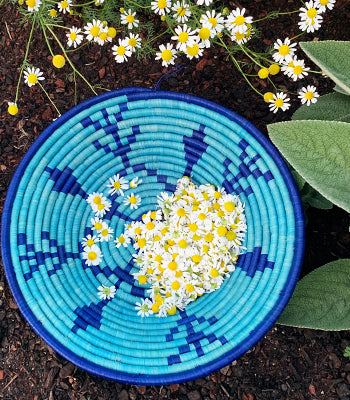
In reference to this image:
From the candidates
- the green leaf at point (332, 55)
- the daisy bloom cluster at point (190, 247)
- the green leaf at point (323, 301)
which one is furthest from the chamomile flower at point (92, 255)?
the green leaf at point (332, 55)

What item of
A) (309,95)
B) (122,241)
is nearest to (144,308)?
(122,241)

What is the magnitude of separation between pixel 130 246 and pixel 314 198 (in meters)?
0.57

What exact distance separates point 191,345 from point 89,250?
0.42 metres

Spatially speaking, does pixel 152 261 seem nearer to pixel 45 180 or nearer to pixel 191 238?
pixel 191 238

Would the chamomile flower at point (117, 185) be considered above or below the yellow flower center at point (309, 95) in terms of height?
below

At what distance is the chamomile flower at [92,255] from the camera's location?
4.26 ft

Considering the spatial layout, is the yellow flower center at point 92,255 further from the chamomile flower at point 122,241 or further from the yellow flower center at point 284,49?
the yellow flower center at point 284,49

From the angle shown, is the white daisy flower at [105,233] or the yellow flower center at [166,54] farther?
the white daisy flower at [105,233]

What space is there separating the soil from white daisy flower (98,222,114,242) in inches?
15.6

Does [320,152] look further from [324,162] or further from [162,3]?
[162,3]

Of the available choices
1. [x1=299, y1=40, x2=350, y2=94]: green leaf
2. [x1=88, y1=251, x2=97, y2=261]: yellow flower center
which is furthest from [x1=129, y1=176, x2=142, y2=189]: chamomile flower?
[x1=299, y1=40, x2=350, y2=94]: green leaf

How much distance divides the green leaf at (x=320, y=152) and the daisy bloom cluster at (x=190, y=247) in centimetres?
29

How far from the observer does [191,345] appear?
1116 millimetres

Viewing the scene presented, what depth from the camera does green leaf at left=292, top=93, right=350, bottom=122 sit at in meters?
1.22
